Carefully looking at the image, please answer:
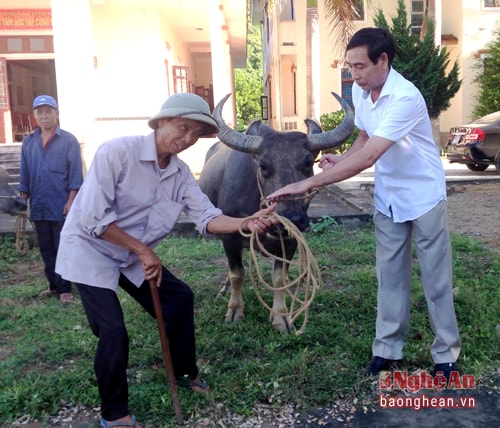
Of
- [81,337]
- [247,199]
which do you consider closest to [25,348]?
[81,337]

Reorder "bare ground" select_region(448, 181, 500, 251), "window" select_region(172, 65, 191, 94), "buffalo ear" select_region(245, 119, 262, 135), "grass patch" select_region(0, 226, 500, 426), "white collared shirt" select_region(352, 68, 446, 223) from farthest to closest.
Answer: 1. "window" select_region(172, 65, 191, 94)
2. "bare ground" select_region(448, 181, 500, 251)
3. "buffalo ear" select_region(245, 119, 262, 135)
4. "grass patch" select_region(0, 226, 500, 426)
5. "white collared shirt" select_region(352, 68, 446, 223)

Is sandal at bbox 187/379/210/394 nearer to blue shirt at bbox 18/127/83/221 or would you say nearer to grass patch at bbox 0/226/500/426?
grass patch at bbox 0/226/500/426

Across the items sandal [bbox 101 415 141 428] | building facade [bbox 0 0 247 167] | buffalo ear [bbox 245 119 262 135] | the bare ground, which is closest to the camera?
sandal [bbox 101 415 141 428]

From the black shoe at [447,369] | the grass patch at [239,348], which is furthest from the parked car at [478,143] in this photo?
the black shoe at [447,369]

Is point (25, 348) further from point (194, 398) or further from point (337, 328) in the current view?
point (337, 328)

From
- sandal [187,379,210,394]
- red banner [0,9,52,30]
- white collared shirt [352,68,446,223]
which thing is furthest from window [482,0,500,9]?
sandal [187,379,210,394]

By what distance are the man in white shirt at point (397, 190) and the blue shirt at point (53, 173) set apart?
258 cm

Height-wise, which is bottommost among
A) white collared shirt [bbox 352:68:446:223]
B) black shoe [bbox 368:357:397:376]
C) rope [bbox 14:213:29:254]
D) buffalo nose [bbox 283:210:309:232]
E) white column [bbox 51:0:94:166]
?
black shoe [bbox 368:357:397:376]

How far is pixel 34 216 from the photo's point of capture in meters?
5.19

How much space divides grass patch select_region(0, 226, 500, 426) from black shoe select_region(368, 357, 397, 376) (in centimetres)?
8

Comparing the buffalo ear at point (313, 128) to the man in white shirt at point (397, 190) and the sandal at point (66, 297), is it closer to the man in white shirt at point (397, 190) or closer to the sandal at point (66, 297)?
the man in white shirt at point (397, 190)

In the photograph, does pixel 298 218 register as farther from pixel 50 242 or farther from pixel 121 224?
pixel 50 242

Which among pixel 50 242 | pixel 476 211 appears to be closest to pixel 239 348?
pixel 50 242

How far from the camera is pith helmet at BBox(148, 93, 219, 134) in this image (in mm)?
2797
